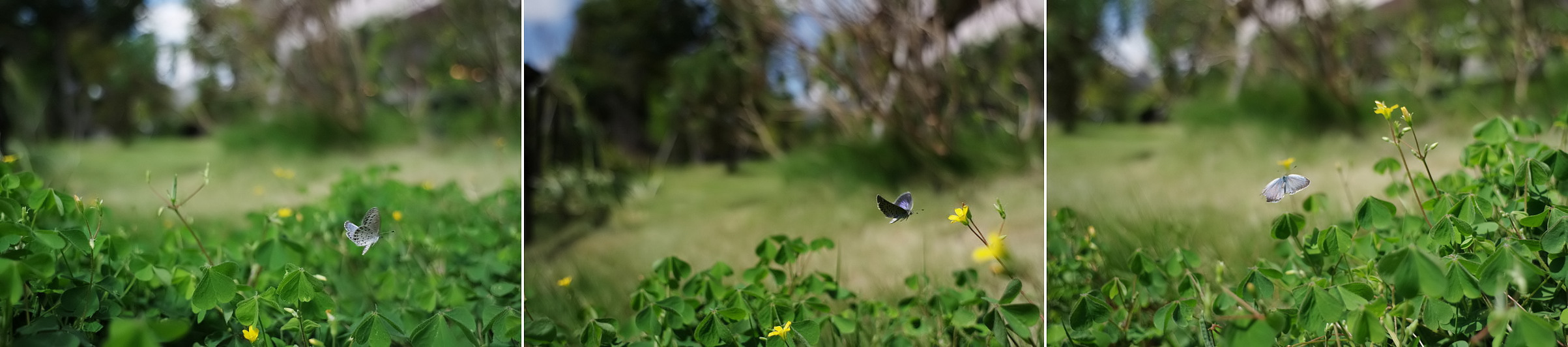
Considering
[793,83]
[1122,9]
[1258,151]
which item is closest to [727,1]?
[793,83]

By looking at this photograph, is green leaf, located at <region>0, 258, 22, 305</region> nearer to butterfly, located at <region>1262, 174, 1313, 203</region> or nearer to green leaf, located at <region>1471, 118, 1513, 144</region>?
butterfly, located at <region>1262, 174, 1313, 203</region>

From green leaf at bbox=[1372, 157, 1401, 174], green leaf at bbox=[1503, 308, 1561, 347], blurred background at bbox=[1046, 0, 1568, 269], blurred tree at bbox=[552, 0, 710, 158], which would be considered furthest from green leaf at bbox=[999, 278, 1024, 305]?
blurred tree at bbox=[552, 0, 710, 158]

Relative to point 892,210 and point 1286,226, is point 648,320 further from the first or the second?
point 1286,226

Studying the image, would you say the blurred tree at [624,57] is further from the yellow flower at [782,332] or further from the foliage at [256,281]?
the yellow flower at [782,332]

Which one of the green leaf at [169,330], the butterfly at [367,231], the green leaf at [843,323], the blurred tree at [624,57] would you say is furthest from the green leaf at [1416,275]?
the blurred tree at [624,57]

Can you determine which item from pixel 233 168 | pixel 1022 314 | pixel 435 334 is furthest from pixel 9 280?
pixel 233 168

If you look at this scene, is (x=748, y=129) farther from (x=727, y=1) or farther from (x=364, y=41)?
(x=364, y=41)
